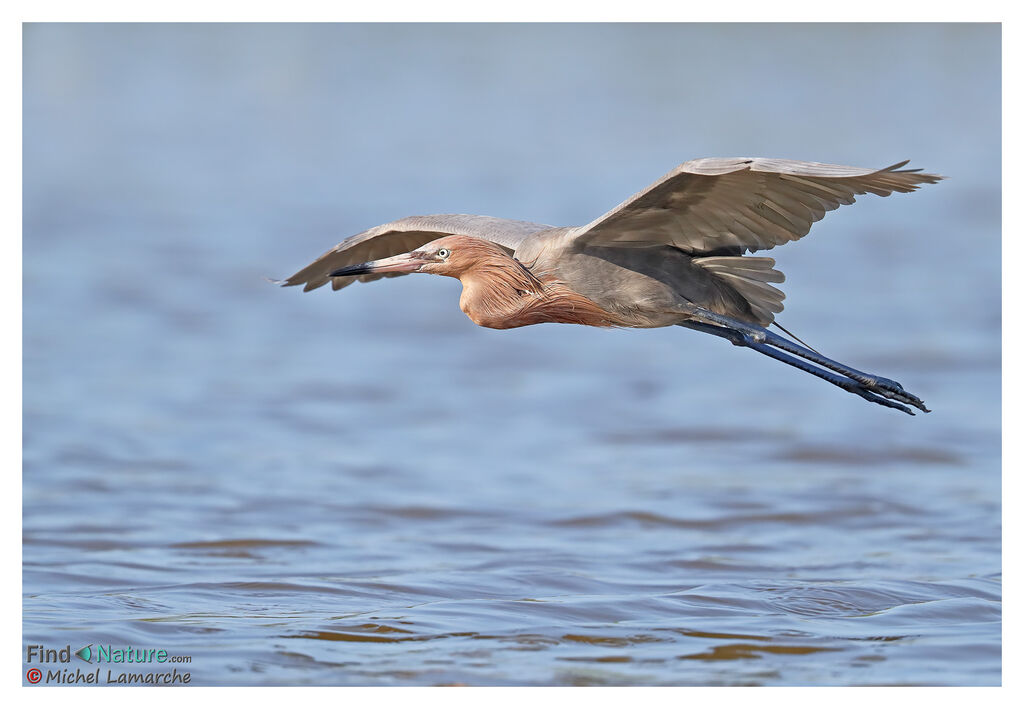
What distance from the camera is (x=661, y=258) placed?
823 centimetres

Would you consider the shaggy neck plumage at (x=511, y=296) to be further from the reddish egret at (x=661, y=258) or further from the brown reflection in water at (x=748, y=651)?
the brown reflection in water at (x=748, y=651)

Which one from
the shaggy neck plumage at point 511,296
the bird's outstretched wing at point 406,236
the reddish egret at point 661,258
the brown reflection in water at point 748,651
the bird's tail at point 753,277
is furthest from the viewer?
the bird's outstretched wing at point 406,236

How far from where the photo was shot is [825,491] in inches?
508

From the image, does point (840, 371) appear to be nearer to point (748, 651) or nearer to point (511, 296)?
point (748, 651)

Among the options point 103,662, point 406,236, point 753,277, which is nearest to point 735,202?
point 753,277

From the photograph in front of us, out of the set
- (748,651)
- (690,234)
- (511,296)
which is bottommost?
(748,651)

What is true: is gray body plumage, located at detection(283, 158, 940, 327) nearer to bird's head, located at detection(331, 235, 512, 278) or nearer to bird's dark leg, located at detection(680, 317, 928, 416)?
bird's dark leg, located at detection(680, 317, 928, 416)

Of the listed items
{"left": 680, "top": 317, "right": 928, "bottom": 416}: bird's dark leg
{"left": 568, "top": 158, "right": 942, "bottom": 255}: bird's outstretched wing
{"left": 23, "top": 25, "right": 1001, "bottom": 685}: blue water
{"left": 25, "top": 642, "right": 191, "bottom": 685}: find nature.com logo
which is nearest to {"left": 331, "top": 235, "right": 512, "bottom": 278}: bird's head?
{"left": 568, "top": 158, "right": 942, "bottom": 255}: bird's outstretched wing

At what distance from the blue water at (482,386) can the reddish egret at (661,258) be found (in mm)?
2030

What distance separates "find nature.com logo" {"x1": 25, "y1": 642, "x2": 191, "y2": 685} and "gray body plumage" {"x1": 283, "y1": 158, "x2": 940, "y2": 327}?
297cm

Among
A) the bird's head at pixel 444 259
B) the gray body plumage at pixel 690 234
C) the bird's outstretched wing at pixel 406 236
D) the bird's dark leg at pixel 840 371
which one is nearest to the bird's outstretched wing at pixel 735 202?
the gray body plumage at pixel 690 234

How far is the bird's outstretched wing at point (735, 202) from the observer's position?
679 cm

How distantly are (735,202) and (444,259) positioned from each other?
1.78m

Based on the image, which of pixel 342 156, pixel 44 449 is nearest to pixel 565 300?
pixel 44 449
